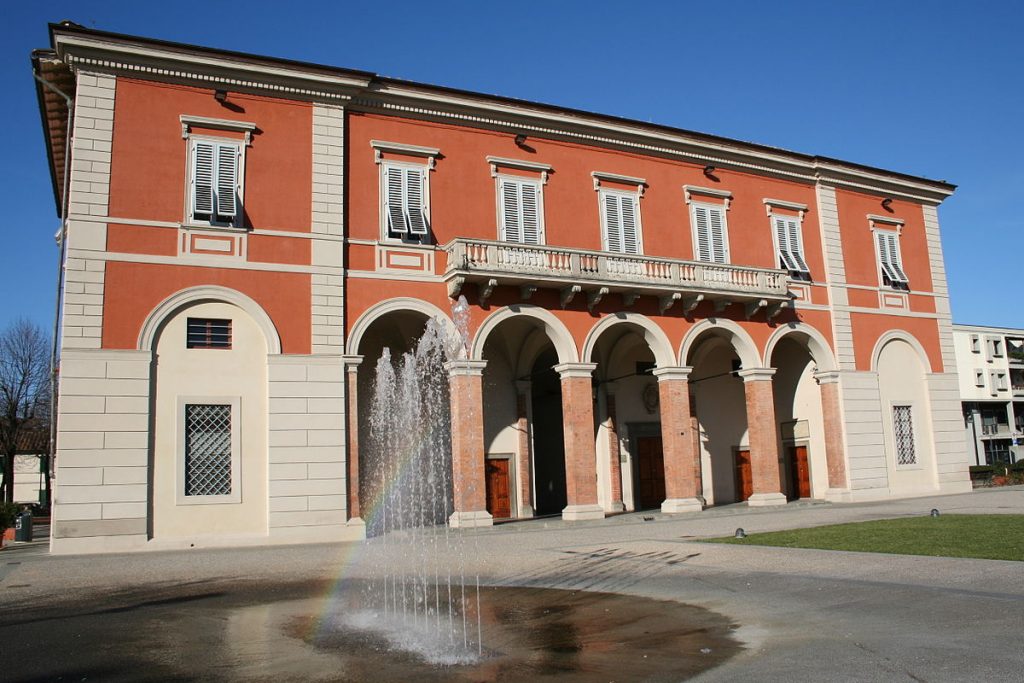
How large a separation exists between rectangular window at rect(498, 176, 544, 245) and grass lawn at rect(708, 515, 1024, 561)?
11170mm

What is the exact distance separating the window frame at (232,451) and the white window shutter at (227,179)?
462cm

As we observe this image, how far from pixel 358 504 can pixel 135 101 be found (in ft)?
37.0

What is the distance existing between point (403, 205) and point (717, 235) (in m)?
11.1

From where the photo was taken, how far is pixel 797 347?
3000cm

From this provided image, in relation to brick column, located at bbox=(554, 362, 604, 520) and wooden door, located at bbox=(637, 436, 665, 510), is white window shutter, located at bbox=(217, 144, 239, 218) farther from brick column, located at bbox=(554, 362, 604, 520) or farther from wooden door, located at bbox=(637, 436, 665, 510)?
wooden door, located at bbox=(637, 436, 665, 510)

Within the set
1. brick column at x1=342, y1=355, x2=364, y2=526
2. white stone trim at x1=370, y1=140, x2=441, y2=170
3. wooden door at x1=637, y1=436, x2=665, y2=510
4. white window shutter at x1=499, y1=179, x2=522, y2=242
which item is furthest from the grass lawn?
white stone trim at x1=370, y1=140, x2=441, y2=170

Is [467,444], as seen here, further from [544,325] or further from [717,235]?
[717,235]

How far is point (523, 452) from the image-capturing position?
87.9ft

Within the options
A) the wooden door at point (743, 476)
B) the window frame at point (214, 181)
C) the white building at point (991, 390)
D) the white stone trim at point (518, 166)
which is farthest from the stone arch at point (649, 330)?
the white building at point (991, 390)

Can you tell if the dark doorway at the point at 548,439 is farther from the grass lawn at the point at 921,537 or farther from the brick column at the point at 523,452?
the grass lawn at the point at 921,537

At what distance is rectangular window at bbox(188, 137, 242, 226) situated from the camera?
2031 centimetres

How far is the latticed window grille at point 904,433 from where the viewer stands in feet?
97.6

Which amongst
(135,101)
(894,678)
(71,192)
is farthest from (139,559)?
(894,678)

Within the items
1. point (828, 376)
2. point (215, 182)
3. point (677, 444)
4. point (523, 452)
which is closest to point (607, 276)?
point (677, 444)
